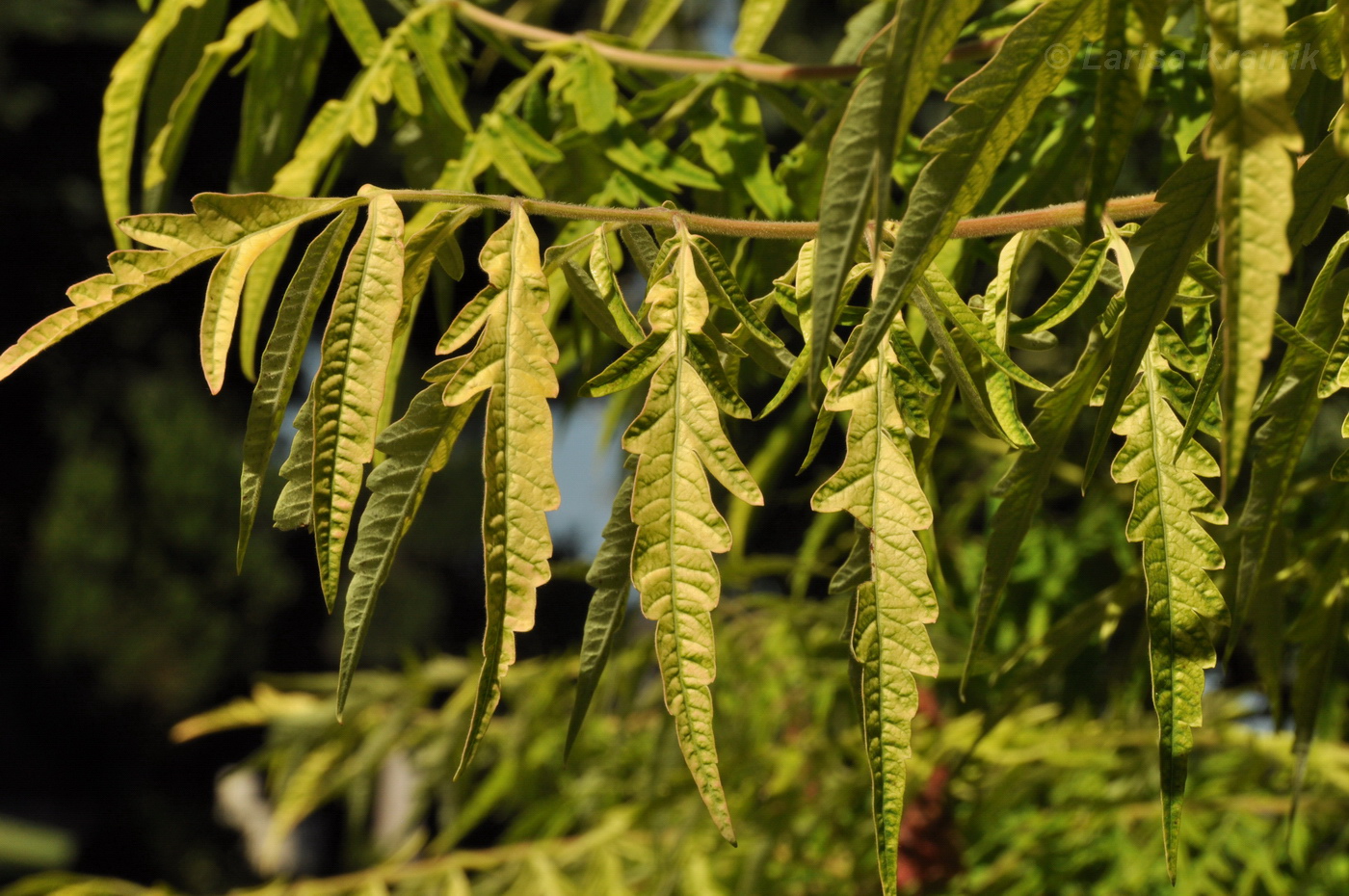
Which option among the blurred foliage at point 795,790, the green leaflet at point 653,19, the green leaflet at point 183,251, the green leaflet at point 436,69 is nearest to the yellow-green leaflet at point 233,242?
the green leaflet at point 183,251

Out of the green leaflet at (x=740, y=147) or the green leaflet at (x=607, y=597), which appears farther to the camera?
the green leaflet at (x=740, y=147)

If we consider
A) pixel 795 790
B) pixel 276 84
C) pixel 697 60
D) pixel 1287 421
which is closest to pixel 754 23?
pixel 697 60

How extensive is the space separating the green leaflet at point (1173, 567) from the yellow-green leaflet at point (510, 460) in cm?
18

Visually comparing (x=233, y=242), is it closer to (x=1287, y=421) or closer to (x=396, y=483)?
(x=396, y=483)

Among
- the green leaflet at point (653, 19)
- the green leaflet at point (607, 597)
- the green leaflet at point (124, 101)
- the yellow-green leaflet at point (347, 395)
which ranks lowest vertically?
the green leaflet at point (607, 597)

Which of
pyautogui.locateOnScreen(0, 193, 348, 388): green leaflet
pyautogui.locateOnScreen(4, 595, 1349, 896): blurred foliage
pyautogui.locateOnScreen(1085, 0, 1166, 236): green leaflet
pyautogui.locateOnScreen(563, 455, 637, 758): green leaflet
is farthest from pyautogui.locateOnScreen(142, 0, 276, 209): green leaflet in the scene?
pyautogui.locateOnScreen(4, 595, 1349, 896): blurred foliage

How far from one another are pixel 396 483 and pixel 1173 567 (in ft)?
0.83

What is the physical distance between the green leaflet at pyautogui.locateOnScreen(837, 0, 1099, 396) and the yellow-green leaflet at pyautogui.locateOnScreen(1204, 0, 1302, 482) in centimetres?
6

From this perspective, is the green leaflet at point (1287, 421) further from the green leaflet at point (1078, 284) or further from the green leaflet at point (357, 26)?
the green leaflet at point (357, 26)

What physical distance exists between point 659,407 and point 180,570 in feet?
18.8

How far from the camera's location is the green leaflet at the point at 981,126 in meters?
0.29

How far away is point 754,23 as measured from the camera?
2.28 ft

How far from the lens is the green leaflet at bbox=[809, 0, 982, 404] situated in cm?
26

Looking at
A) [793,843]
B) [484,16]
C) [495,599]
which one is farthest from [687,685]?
[793,843]
